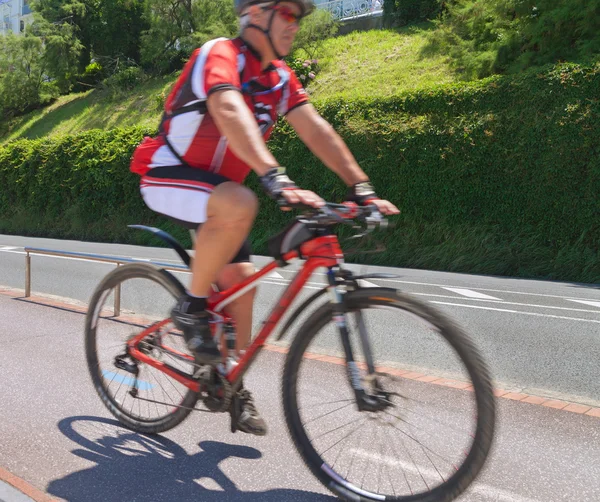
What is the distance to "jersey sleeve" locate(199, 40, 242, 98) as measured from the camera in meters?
2.67

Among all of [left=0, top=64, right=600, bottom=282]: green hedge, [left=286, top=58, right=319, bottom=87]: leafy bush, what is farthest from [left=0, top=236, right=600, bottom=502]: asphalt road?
[left=286, top=58, right=319, bottom=87]: leafy bush

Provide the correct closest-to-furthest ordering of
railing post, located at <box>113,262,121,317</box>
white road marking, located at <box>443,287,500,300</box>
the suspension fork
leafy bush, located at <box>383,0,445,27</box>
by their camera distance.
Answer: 1. the suspension fork
2. railing post, located at <box>113,262,121,317</box>
3. white road marking, located at <box>443,287,500,300</box>
4. leafy bush, located at <box>383,0,445,27</box>

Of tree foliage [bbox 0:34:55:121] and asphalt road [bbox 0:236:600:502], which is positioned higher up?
tree foliage [bbox 0:34:55:121]

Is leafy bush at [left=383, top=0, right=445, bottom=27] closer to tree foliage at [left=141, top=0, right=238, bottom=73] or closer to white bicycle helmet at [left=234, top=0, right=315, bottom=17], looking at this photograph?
tree foliage at [left=141, top=0, right=238, bottom=73]

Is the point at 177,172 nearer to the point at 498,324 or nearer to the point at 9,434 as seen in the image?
the point at 9,434

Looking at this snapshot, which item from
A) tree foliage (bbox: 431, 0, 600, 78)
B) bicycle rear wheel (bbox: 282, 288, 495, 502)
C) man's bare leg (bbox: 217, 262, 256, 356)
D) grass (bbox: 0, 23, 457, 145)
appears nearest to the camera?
bicycle rear wheel (bbox: 282, 288, 495, 502)

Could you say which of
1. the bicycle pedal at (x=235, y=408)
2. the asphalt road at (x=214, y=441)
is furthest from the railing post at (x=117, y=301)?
the bicycle pedal at (x=235, y=408)

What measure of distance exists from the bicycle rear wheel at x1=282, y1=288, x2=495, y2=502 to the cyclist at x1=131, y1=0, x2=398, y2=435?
0.34 m

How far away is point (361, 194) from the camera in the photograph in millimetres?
2830

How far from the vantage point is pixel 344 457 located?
268 centimetres

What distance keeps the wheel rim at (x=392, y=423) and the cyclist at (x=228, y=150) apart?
361 millimetres

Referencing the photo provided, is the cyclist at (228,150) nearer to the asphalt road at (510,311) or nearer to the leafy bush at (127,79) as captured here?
the asphalt road at (510,311)

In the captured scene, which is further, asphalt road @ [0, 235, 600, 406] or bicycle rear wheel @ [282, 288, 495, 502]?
asphalt road @ [0, 235, 600, 406]

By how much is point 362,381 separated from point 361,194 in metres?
0.75
